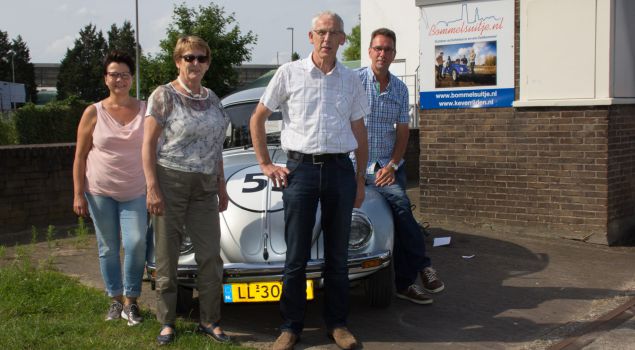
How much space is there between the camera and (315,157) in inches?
168

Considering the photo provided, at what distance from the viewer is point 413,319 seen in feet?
16.7

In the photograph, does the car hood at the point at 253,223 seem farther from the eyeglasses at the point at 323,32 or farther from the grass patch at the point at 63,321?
the eyeglasses at the point at 323,32

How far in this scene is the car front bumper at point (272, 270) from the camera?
4.54 m

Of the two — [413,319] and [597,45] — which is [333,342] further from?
[597,45]

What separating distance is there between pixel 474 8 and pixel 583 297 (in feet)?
12.9

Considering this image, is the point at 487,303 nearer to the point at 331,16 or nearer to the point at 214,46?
the point at 331,16

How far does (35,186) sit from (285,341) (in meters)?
5.80

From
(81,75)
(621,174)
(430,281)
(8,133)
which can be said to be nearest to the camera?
(430,281)

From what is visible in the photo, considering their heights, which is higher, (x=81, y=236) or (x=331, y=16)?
(x=331, y=16)

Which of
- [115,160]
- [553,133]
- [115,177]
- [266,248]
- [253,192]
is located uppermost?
[553,133]

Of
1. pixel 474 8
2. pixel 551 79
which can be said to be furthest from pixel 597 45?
pixel 474 8

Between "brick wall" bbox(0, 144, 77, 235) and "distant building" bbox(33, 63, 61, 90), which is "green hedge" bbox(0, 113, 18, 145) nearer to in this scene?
"brick wall" bbox(0, 144, 77, 235)

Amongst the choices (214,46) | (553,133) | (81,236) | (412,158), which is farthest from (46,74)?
(553,133)

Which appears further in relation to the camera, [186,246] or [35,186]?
[35,186]
